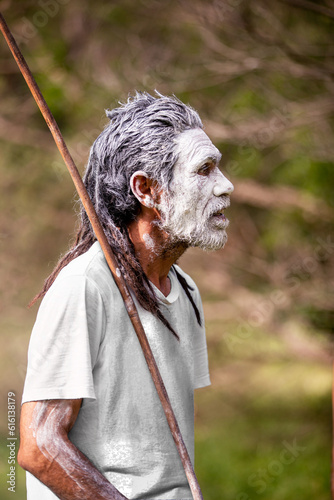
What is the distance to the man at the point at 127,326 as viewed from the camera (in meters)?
1.53

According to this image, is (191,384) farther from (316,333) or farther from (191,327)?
(316,333)

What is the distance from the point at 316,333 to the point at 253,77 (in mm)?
2678

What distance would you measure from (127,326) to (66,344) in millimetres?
191

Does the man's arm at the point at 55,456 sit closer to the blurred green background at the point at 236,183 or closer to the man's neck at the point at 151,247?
the man's neck at the point at 151,247

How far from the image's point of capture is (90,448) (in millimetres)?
1624

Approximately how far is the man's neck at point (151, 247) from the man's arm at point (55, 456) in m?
0.50

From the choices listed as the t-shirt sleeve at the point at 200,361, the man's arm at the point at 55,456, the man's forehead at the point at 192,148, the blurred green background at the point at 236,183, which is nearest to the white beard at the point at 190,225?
the man's forehead at the point at 192,148

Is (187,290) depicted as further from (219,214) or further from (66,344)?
(66,344)

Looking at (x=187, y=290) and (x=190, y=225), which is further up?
(x=190, y=225)

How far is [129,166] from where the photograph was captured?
1.85 metres

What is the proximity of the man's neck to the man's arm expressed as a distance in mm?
495

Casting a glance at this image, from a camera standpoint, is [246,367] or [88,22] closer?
[246,367]

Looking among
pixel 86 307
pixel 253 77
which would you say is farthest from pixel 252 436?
pixel 86 307

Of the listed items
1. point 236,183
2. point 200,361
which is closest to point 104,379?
point 200,361
